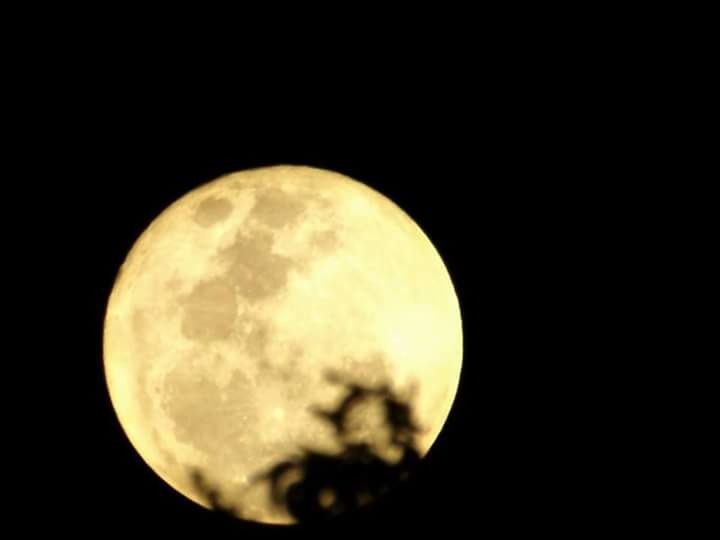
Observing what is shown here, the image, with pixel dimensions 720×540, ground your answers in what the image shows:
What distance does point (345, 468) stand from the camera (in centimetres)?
364

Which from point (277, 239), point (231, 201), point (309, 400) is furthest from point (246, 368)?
point (231, 201)

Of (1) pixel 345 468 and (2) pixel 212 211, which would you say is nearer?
(1) pixel 345 468

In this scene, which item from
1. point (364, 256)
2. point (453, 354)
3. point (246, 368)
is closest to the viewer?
point (246, 368)

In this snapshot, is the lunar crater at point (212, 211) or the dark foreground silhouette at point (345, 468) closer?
the dark foreground silhouette at point (345, 468)

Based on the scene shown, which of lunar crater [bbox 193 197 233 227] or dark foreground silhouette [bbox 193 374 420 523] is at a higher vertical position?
lunar crater [bbox 193 197 233 227]

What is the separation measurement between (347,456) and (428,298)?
1071 mm

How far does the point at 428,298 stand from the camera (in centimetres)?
390

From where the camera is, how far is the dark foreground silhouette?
355 cm

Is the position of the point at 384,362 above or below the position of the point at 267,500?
above

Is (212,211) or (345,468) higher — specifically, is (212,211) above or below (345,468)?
above

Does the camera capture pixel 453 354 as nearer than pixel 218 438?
No

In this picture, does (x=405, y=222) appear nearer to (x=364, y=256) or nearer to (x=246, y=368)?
(x=364, y=256)

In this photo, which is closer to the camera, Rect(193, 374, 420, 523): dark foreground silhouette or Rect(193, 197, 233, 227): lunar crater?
Rect(193, 374, 420, 523): dark foreground silhouette

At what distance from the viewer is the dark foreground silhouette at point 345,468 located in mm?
3547
